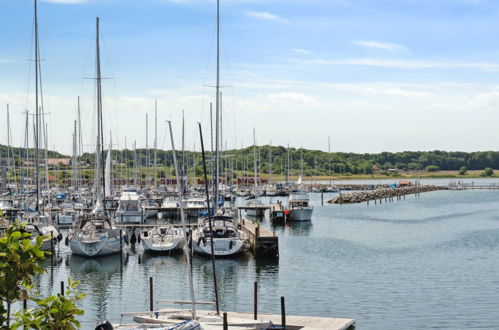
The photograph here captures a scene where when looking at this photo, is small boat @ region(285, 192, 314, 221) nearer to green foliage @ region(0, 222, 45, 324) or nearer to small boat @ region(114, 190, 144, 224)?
small boat @ region(114, 190, 144, 224)

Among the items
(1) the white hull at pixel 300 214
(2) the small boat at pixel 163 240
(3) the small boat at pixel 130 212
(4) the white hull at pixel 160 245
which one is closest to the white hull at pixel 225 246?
(2) the small boat at pixel 163 240

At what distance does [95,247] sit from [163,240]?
609cm

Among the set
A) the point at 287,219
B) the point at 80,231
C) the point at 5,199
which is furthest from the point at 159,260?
the point at 5,199

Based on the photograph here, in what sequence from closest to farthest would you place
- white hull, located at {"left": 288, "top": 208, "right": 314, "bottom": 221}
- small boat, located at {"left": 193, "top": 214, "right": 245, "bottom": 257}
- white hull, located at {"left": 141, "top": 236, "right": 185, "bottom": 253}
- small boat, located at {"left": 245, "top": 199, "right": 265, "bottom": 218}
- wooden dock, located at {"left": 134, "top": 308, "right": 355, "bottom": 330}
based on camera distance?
wooden dock, located at {"left": 134, "top": 308, "right": 355, "bottom": 330} → small boat, located at {"left": 193, "top": 214, "right": 245, "bottom": 257} → white hull, located at {"left": 141, "top": 236, "right": 185, "bottom": 253} → white hull, located at {"left": 288, "top": 208, "right": 314, "bottom": 221} → small boat, located at {"left": 245, "top": 199, "right": 265, "bottom": 218}

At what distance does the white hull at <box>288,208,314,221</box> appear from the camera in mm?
95312

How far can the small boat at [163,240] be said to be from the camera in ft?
193

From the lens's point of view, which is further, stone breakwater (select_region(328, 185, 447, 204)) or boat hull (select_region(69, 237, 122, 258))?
stone breakwater (select_region(328, 185, 447, 204))

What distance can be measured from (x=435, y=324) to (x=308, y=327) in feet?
30.7

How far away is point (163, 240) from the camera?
5994 cm

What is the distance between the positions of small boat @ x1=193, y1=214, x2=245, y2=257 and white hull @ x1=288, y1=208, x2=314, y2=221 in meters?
36.3

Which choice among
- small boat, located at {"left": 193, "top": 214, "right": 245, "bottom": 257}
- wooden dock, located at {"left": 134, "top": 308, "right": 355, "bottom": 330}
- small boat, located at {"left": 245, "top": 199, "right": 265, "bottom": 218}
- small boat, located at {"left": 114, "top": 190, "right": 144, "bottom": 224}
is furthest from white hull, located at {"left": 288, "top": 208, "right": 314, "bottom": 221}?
wooden dock, located at {"left": 134, "top": 308, "right": 355, "bottom": 330}

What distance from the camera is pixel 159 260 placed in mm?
58000

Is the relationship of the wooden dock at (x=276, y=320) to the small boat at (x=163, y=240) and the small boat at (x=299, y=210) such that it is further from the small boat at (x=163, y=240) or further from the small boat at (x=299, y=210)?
the small boat at (x=299, y=210)

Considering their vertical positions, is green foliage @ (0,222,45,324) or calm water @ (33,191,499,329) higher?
green foliage @ (0,222,45,324)
